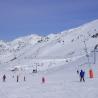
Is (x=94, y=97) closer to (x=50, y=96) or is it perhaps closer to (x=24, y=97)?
(x=50, y=96)

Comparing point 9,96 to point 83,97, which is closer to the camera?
point 83,97

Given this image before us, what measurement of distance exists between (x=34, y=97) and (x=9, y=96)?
2249 millimetres

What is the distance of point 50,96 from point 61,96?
80cm

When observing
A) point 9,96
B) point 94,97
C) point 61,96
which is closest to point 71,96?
point 61,96

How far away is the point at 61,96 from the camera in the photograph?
21.8 meters

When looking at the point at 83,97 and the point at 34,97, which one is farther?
the point at 34,97

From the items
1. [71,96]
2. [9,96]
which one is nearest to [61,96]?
[71,96]

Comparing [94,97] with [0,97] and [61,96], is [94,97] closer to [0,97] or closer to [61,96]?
[61,96]

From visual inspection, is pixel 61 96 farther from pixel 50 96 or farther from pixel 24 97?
pixel 24 97

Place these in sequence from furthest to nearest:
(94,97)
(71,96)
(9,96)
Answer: (9,96)
(71,96)
(94,97)

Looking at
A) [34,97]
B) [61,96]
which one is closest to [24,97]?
[34,97]

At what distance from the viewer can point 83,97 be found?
66.7ft

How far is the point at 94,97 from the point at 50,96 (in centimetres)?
366

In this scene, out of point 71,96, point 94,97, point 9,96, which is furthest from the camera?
point 9,96
